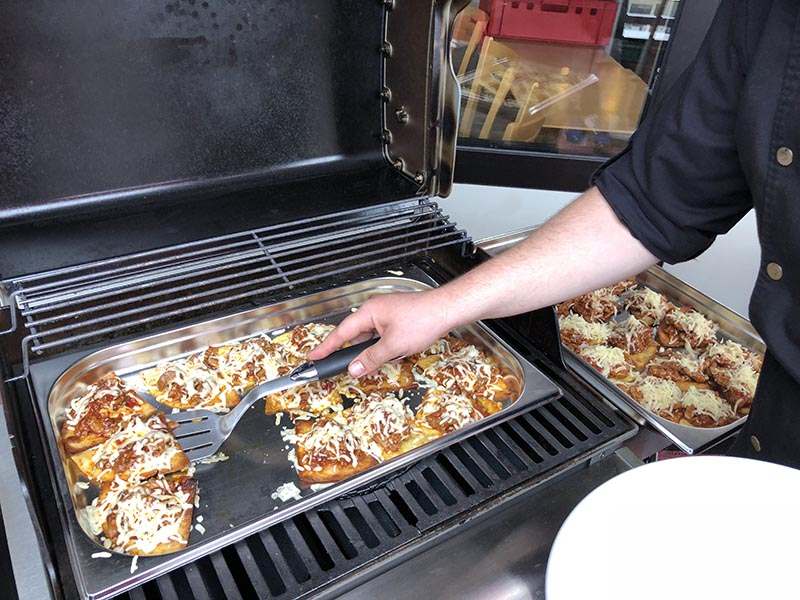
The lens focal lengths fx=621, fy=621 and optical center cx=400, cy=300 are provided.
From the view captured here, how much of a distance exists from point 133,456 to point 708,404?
115cm

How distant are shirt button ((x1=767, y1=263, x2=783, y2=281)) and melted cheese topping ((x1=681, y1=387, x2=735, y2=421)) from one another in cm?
50

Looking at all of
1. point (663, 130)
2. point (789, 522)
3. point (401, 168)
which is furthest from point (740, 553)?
point (401, 168)

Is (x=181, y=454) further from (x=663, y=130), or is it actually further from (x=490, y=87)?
(x=490, y=87)

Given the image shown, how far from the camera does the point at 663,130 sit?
1.00 m

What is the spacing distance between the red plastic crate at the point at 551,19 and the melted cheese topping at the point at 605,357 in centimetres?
112

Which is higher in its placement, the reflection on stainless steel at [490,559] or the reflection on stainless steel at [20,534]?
the reflection on stainless steel at [20,534]

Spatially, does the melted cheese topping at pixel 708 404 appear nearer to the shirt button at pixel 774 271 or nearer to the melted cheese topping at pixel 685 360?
the melted cheese topping at pixel 685 360

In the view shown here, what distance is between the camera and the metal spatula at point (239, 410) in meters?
A: 1.04

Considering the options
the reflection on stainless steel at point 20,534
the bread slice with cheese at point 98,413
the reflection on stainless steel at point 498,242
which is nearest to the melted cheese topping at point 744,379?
the reflection on stainless steel at point 498,242

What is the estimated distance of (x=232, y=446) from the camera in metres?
1.05

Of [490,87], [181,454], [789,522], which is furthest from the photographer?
[490,87]

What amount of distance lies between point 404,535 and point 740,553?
0.41m

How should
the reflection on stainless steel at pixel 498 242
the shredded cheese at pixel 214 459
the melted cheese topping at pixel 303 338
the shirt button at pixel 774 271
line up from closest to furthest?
1. the shirt button at pixel 774 271
2. the shredded cheese at pixel 214 459
3. the melted cheese topping at pixel 303 338
4. the reflection on stainless steel at pixel 498 242

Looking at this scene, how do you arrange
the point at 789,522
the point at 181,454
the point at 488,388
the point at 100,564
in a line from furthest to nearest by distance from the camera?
the point at 488,388 < the point at 181,454 < the point at 100,564 < the point at 789,522
